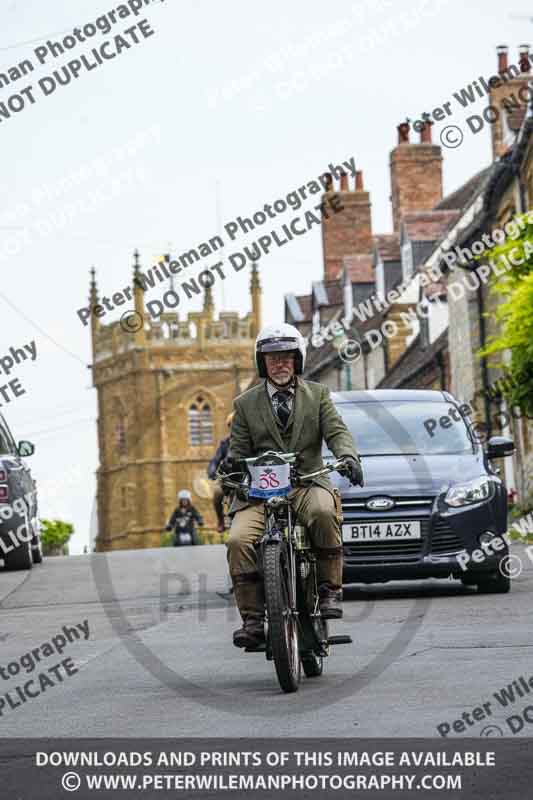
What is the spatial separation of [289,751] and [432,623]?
19.1 ft

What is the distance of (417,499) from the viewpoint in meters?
14.8

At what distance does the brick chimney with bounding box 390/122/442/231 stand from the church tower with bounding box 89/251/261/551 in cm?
6653

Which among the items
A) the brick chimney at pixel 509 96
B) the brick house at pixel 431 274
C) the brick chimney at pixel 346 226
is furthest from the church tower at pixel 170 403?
the brick chimney at pixel 509 96

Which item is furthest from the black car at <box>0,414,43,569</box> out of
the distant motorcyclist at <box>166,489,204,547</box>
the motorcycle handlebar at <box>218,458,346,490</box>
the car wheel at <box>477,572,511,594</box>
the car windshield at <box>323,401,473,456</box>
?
the motorcycle handlebar at <box>218,458,346,490</box>

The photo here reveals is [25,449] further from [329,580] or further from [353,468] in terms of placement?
[353,468]

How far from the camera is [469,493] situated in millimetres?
14953

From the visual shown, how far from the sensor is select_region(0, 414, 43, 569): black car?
2297 centimetres

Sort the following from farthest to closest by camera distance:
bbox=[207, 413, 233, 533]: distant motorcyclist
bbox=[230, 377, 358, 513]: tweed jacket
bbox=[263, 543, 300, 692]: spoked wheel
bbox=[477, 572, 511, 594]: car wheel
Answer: bbox=[207, 413, 233, 533]: distant motorcyclist → bbox=[477, 572, 511, 594]: car wheel → bbox=[230, 377, 358, 513]: tweed jacket → bbox=[263, 543, 300, 692]: spoked wheel

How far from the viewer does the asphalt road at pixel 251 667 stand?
7.88m

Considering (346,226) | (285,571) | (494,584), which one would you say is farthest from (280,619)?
(346,226)

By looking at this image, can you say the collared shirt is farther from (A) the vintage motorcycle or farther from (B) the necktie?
(A) the vintage motorcycle

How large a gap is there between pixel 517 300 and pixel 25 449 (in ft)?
21.9

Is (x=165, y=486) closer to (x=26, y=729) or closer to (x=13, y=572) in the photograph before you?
(x=13, y=572)

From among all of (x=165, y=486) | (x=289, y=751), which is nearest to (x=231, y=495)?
(x=289, y=751)
